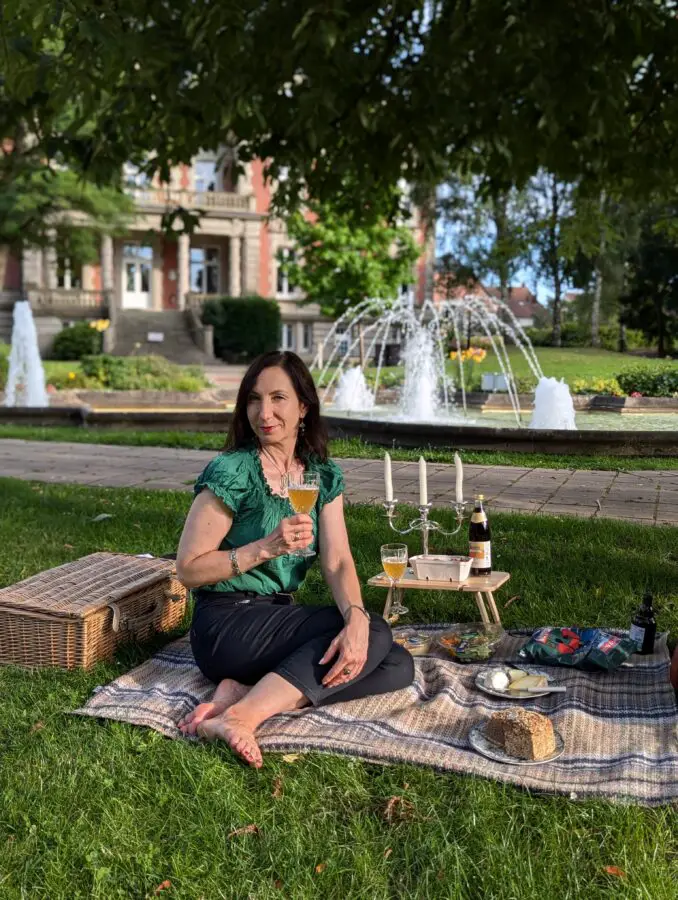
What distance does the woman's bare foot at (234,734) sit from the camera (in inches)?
125

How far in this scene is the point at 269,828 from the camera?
109 inches

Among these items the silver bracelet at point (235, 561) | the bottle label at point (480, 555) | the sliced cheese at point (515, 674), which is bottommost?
the sliced cheese at point (515, 674)

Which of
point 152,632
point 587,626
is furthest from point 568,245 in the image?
point 152,632

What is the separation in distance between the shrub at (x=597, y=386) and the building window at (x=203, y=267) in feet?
106

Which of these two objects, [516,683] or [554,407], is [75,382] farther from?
[516,683]

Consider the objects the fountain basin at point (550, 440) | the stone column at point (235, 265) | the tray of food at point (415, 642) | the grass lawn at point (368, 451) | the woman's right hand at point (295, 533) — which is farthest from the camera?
the stone column at point (235, 265)

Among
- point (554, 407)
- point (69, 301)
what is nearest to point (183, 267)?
point (69, 301)

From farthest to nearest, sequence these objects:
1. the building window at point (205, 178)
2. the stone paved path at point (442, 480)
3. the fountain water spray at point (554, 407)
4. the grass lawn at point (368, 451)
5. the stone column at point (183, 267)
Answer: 1. the building window at point (205, 178)
2. the stone column at point (183, 267)
3. the fountain water spray at point (554, 407)
4. the grass lawn at point (368, 451)
5. the stone paved path at point (442, 480)

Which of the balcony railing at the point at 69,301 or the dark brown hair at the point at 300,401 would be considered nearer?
the dark brown hair at the point at 300,401

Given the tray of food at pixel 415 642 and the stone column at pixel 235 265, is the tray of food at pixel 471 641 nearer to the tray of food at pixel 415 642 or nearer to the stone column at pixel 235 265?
the tray of food at pixel 415 642

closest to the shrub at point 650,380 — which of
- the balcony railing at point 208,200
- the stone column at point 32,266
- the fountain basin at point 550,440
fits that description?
the fountain basin at point 550,440

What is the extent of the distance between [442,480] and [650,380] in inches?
299

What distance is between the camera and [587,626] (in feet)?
15.3

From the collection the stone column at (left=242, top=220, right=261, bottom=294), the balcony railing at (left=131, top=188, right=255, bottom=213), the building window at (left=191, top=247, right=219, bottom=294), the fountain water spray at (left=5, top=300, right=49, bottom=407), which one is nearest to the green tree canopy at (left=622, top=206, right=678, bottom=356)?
the stone column at (left=242, top=220, right=261, bottom=294)
